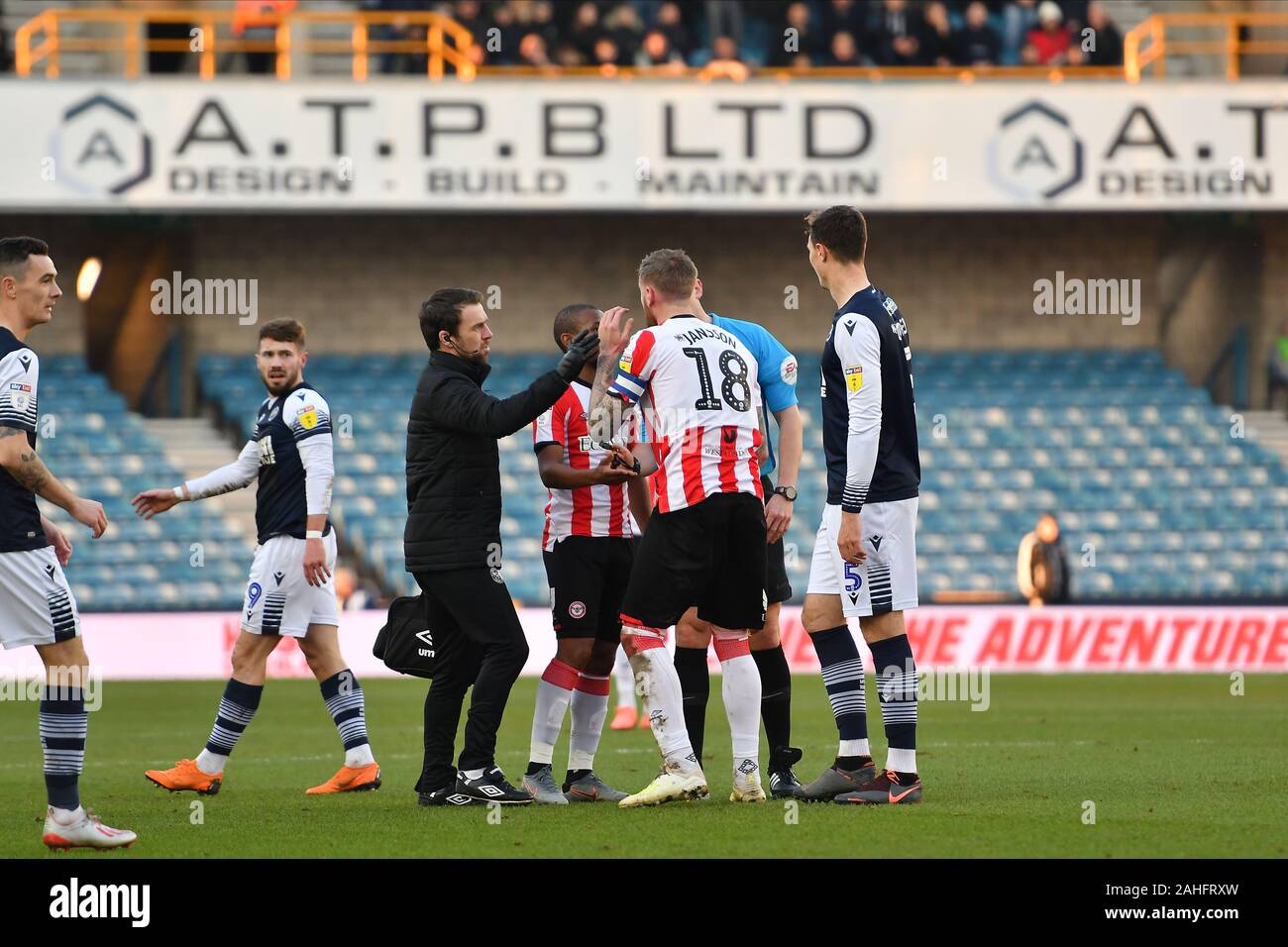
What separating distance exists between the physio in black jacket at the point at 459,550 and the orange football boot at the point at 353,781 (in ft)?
2.99

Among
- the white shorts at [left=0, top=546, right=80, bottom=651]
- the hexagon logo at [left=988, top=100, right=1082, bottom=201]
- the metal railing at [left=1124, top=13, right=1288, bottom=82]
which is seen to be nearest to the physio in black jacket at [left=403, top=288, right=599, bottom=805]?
the white shorts at [left=0, top=546, right=80, bottom=651]

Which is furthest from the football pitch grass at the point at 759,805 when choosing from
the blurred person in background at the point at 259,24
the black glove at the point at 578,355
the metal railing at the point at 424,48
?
the blurred person in background at the point at 259,24

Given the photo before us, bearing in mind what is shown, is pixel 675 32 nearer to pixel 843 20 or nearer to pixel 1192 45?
pixel 843 20

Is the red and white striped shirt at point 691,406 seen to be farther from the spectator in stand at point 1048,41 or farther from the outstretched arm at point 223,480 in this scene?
the spectator in stand at point 1048,41

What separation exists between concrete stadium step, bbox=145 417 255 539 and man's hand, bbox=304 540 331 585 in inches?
540

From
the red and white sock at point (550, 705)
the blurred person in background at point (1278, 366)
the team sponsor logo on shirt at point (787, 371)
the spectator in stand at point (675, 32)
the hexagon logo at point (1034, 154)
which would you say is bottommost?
the red and white sock at point (550, 705)

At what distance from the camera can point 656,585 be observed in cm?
717

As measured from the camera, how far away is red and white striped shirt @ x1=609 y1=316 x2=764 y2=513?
7246mm

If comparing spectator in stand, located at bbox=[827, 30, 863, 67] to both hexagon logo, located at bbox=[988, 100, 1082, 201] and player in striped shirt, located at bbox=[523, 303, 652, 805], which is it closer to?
hexagon logo, located at bbox=[988, 100, 1082, 201]

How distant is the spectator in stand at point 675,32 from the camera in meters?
22.3

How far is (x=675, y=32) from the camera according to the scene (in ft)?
73.3

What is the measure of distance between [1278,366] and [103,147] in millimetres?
14598

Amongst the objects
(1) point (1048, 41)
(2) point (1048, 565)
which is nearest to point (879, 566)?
(2) point (1048, 565)
